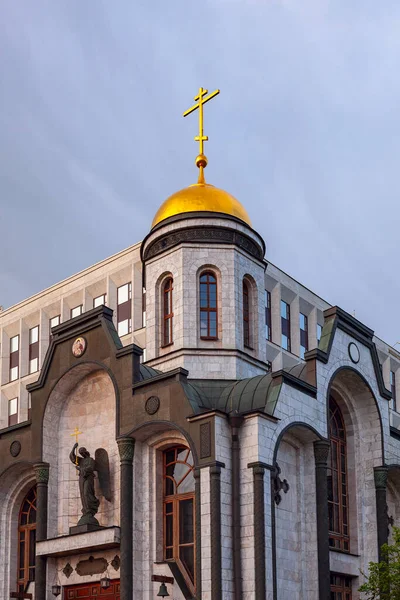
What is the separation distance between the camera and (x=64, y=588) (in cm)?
3225

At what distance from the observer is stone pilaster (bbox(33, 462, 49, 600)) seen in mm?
32281

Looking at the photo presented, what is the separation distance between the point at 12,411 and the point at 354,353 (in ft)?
107

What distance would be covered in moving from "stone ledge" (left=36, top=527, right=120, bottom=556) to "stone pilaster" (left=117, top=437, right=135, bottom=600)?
0.35m

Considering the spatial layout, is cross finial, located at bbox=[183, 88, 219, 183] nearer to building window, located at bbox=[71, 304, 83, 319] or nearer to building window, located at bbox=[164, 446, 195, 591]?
building window, located at bbox=[164, 446, 195, 591]

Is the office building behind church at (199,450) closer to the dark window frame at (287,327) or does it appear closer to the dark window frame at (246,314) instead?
the dark window frame at (246,314)

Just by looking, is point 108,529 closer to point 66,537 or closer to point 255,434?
point 66,537

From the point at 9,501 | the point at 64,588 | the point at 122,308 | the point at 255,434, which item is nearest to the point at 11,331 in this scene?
the point at 122,308

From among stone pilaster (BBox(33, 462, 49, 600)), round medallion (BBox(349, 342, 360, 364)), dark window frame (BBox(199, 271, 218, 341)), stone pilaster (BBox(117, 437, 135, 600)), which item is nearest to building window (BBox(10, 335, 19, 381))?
stone pilaster (BBox(33, 462, 49, 600))

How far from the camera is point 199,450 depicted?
28672mm

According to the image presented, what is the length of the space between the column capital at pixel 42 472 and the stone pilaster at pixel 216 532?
24.6 feet

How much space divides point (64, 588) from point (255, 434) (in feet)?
28.3

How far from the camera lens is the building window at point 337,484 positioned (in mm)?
33344

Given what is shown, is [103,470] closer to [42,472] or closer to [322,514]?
[42,472]

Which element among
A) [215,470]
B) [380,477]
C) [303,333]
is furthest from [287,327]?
[215,470]
